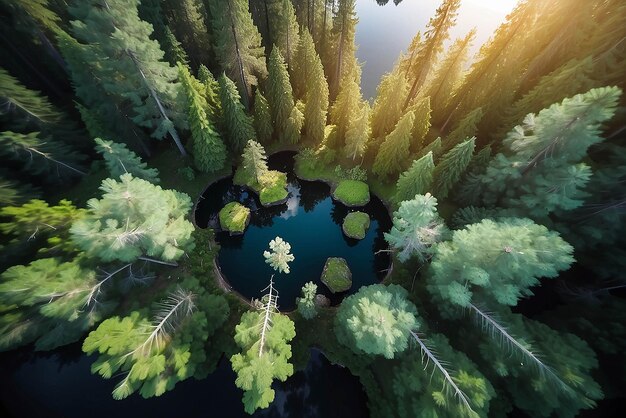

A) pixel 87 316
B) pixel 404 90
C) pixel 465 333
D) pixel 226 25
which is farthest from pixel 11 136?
pixel 465 333

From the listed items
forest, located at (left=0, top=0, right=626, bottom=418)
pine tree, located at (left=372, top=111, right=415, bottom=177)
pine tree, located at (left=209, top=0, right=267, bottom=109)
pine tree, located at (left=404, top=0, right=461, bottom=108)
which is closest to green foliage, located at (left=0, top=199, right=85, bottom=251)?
forest, located at (left=0, top=0, right=626, bottom=418)

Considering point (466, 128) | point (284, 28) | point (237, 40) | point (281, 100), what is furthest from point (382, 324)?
point (284, 28)

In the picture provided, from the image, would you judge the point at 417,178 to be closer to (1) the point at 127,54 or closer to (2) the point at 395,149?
(2) the point at 395,149

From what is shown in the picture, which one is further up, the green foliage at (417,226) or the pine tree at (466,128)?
the pine tree at (466,128)

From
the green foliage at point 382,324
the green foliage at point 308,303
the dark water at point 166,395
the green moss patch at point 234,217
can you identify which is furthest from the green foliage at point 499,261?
the green moss patch at point 234,217

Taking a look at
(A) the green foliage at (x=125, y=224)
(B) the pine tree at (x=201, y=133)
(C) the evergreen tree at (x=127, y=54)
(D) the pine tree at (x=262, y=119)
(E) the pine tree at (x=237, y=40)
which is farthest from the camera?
(D) the pine tree at (x=262, y=119)

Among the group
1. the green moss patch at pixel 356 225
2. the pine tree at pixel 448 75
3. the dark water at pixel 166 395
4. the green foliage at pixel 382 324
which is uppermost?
the pine tree at pixel 448 75

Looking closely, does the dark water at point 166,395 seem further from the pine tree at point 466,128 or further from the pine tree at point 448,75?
the pine tree at point 448,75
